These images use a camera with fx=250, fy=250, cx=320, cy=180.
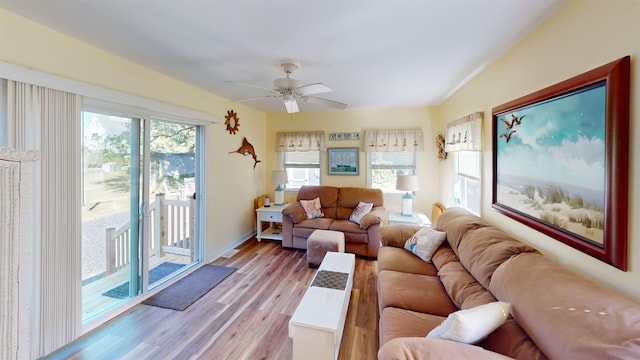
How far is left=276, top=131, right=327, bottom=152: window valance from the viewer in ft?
16.2

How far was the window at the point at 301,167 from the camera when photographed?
5.14 m

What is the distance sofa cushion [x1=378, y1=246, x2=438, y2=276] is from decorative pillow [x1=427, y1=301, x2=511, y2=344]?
1101mm

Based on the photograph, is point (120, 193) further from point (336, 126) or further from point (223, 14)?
point (336, 126)

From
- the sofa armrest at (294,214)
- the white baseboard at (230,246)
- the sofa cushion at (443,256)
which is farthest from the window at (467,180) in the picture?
the white baseboard at (230,246)

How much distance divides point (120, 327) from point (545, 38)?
13.3 ft

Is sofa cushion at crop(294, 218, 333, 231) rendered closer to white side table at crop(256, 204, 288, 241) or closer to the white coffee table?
white side table at crop(256, 204, 288, 241)

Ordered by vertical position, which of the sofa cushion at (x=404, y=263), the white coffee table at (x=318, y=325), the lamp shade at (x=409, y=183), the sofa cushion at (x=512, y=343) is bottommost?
the white coffee table at (x=318, y=325)

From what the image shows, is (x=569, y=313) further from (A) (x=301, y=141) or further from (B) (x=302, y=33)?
(A) (x=301, y=141)

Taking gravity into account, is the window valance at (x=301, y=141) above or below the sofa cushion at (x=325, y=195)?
above

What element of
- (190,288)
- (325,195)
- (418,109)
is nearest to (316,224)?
(325,195)

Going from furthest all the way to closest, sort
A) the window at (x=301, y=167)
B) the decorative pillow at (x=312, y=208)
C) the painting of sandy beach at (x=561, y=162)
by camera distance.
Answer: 1. the window at (x=301, y=167)
2. the decorative pillow at (x=312, y=208)
3. the painting of sandy beach at (x=561, y=162)

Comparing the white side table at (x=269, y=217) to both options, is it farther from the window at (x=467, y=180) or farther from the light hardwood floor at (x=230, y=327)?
the window at (x=467, y=180)

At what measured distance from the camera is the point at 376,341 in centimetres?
207

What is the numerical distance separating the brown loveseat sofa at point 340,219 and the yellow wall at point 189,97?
3.11 feet
